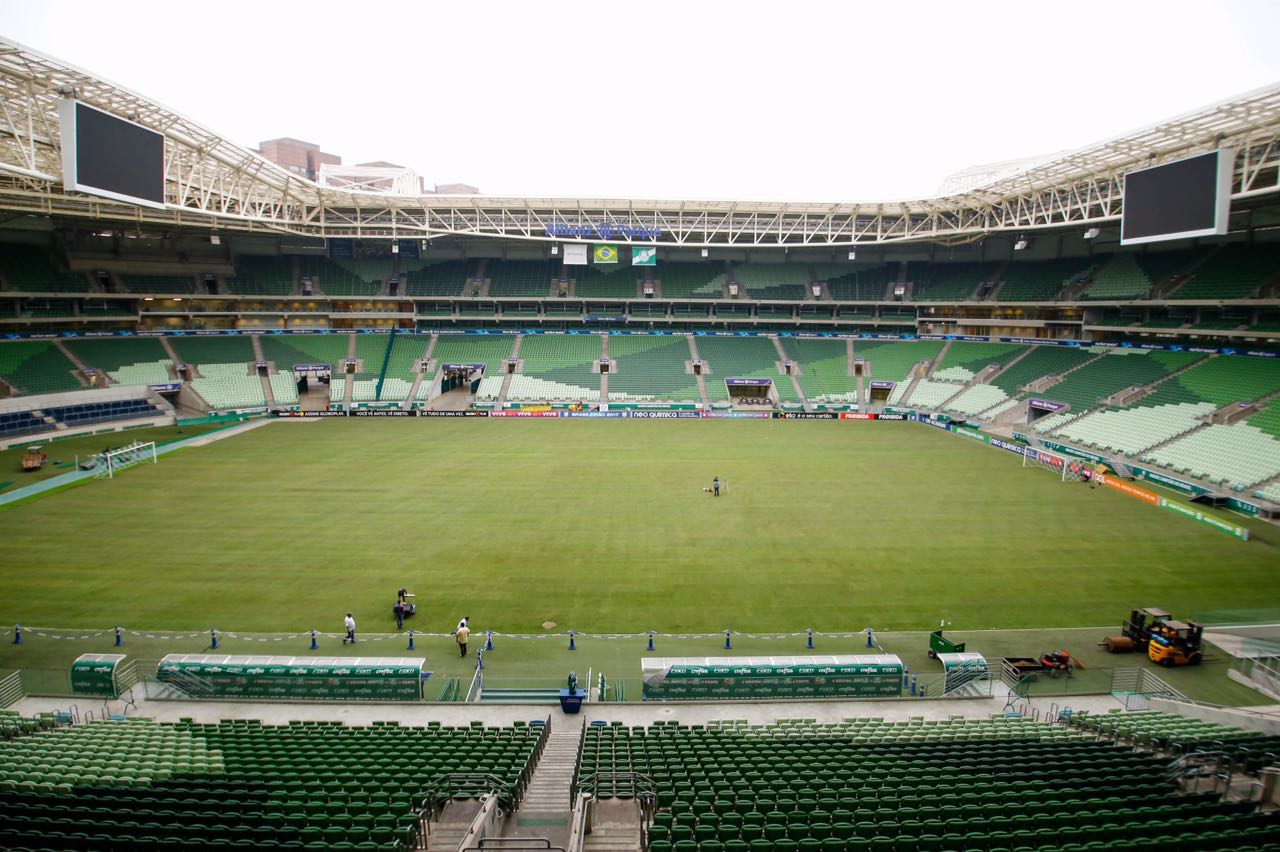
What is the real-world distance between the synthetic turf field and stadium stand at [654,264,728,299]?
29417mm

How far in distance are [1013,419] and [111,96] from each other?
51.4m

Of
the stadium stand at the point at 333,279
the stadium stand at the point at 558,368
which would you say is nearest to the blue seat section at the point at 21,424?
the stadium stand at the point at 333,279

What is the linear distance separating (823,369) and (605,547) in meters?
38.6

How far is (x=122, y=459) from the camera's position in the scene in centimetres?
3356

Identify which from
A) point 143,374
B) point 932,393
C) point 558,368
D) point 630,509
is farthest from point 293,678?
point 932,393

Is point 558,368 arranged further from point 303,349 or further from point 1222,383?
point 1222,383

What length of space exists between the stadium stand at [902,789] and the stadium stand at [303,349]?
50.5 metres

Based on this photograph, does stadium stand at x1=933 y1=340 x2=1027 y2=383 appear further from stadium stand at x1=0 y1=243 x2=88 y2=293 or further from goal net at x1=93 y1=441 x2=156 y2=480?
stadium stand at x1=0 y1=243 x2=88 y2=293

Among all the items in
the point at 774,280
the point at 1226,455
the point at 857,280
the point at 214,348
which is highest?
the point at 857,280

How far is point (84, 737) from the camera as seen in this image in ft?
36.2

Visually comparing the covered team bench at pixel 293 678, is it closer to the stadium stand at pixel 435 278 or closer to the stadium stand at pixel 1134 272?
the stadium stand at pixel 435 278

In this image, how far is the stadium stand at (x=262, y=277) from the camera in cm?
5623

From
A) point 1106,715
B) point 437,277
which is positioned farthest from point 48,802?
point 437,277

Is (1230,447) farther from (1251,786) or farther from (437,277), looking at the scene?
(437,277)
